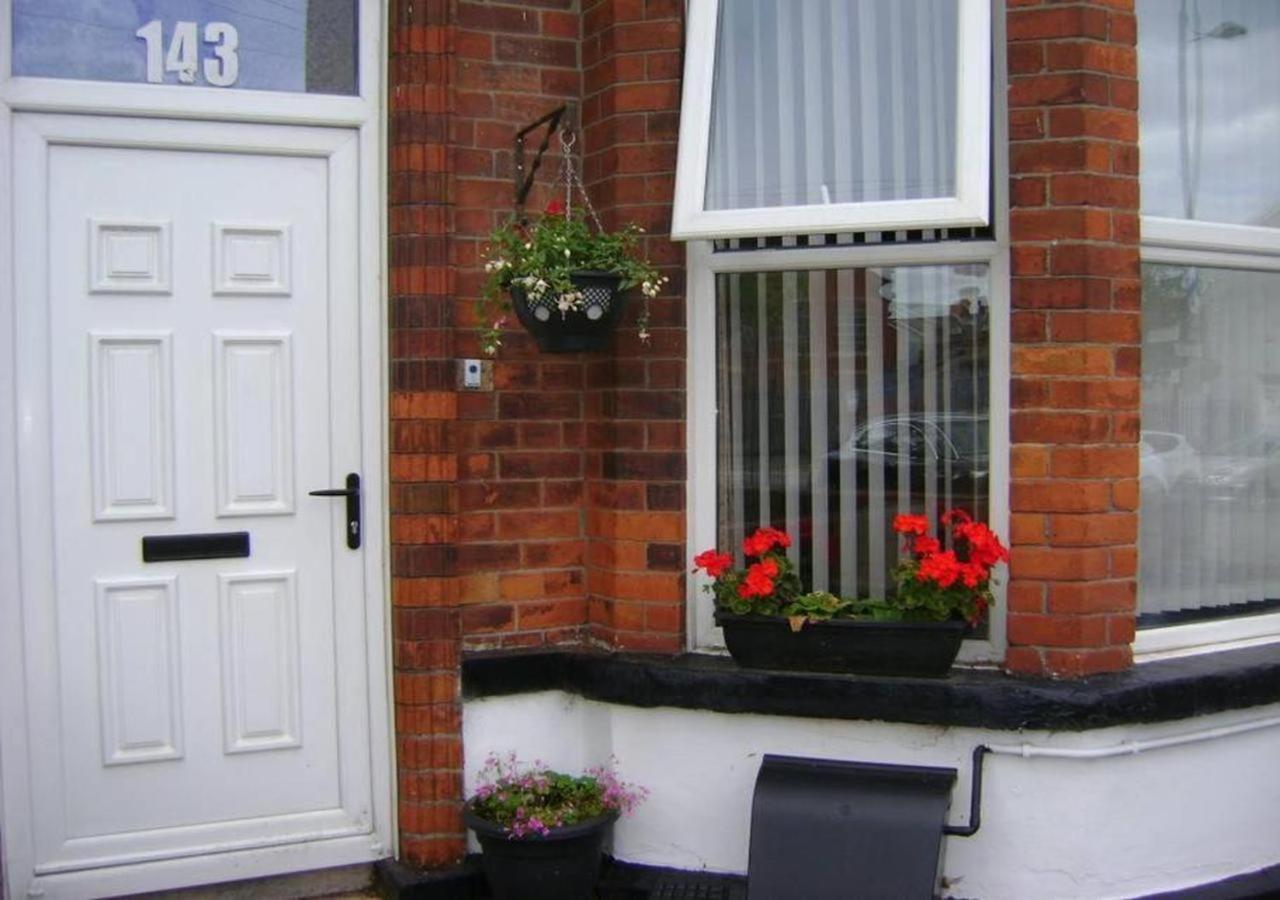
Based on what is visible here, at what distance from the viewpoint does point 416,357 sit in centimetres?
391

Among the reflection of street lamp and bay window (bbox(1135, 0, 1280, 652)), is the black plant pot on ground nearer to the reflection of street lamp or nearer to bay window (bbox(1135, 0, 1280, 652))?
bay window (bbox(1135, 0, 1280, 652))

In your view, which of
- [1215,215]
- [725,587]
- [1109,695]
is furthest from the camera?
[1215,215]

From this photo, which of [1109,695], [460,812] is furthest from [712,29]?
[460,812]

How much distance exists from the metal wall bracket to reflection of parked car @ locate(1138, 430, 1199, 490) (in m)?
2.04

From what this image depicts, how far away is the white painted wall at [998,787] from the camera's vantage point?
11.9ft

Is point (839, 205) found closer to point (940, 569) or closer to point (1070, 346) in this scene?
point (1070, 346)

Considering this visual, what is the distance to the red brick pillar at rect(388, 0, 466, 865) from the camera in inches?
154

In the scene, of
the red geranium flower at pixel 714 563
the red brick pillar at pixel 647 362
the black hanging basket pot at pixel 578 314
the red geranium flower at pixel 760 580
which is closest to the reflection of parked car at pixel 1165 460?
the red geranium flower at pixel 760 580

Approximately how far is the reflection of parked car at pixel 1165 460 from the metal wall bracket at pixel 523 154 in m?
2.04

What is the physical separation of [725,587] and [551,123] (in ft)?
4.96

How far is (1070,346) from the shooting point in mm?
3664

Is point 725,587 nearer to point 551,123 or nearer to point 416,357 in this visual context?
point 416,357

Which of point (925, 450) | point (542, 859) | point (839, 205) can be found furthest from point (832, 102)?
point (542, 859)

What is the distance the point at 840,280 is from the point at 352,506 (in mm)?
1641
